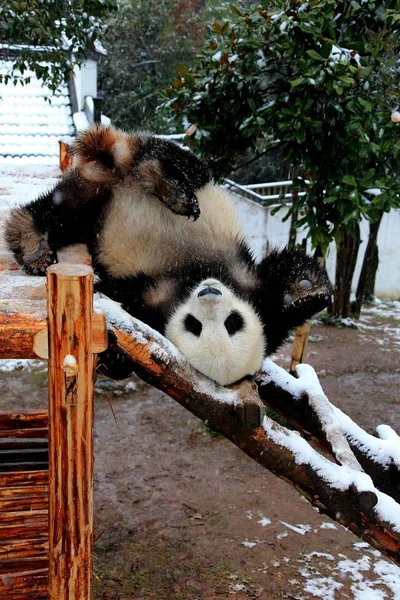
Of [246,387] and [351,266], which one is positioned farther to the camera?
[351,266]

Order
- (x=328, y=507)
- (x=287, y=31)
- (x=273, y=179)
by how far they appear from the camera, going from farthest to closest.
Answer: (x=273, y=179), (x=287, y=31), (x=328, y=507)

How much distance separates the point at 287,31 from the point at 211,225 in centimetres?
179

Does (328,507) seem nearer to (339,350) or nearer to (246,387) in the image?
(246,387)

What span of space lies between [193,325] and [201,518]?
3022 mm

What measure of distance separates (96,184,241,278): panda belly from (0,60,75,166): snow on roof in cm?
454

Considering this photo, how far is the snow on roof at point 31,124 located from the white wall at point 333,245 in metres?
3.35

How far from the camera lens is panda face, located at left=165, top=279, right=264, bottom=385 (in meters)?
2.44

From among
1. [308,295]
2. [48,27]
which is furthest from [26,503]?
[48,27]

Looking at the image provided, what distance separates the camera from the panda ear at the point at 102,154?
10.3 ft

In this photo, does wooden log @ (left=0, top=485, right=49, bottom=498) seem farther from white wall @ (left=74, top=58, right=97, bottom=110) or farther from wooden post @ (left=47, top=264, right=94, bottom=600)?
white wall @ (left=74, top=58, right=97, bottom=110)

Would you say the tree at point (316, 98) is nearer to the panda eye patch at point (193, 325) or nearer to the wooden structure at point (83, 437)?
the wooden structure at point (83, 437)

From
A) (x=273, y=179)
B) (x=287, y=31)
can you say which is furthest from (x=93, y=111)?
(x=273, y=179)

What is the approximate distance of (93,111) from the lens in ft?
24.3

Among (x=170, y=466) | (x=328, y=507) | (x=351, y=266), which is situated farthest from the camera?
(x=351, y=266)
